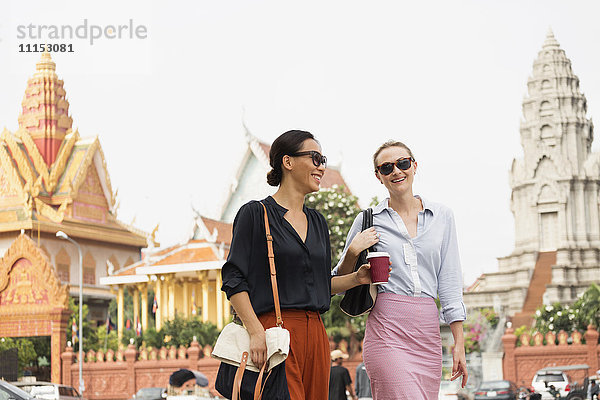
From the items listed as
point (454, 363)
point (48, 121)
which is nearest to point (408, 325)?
point (454, 363)

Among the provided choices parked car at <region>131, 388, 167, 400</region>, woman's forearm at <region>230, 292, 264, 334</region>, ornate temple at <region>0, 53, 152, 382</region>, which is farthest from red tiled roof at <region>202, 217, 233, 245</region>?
woman's forearm at <region>230, 292, 264, 334</region>

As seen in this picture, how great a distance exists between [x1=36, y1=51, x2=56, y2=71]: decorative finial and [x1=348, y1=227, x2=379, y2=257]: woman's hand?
45.7m

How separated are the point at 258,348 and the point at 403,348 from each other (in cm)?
92

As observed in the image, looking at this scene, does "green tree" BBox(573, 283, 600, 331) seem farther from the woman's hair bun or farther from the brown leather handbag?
the brown leather handbag

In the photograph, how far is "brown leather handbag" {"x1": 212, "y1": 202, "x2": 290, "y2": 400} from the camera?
346 centimetres

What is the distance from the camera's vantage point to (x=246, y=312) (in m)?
3.50

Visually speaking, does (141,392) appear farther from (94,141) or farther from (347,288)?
(94,141)

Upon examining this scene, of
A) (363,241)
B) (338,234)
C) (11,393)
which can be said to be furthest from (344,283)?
(338,234)

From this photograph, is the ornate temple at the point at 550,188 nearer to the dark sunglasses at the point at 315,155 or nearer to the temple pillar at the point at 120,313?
the temple pillar at the point at 120,313

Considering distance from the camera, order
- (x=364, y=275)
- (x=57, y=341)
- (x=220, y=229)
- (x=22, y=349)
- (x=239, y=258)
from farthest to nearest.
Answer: (x=220, y=229), (x=22, y=349), (x=57, y=341), (x=364, y=275), (x=239, y=258)

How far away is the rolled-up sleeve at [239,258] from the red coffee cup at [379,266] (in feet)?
1.93

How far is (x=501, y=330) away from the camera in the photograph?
4453cm

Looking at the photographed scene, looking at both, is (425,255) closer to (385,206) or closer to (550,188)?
(385,206)

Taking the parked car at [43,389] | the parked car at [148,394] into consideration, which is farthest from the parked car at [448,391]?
the parked car at [148,394]
